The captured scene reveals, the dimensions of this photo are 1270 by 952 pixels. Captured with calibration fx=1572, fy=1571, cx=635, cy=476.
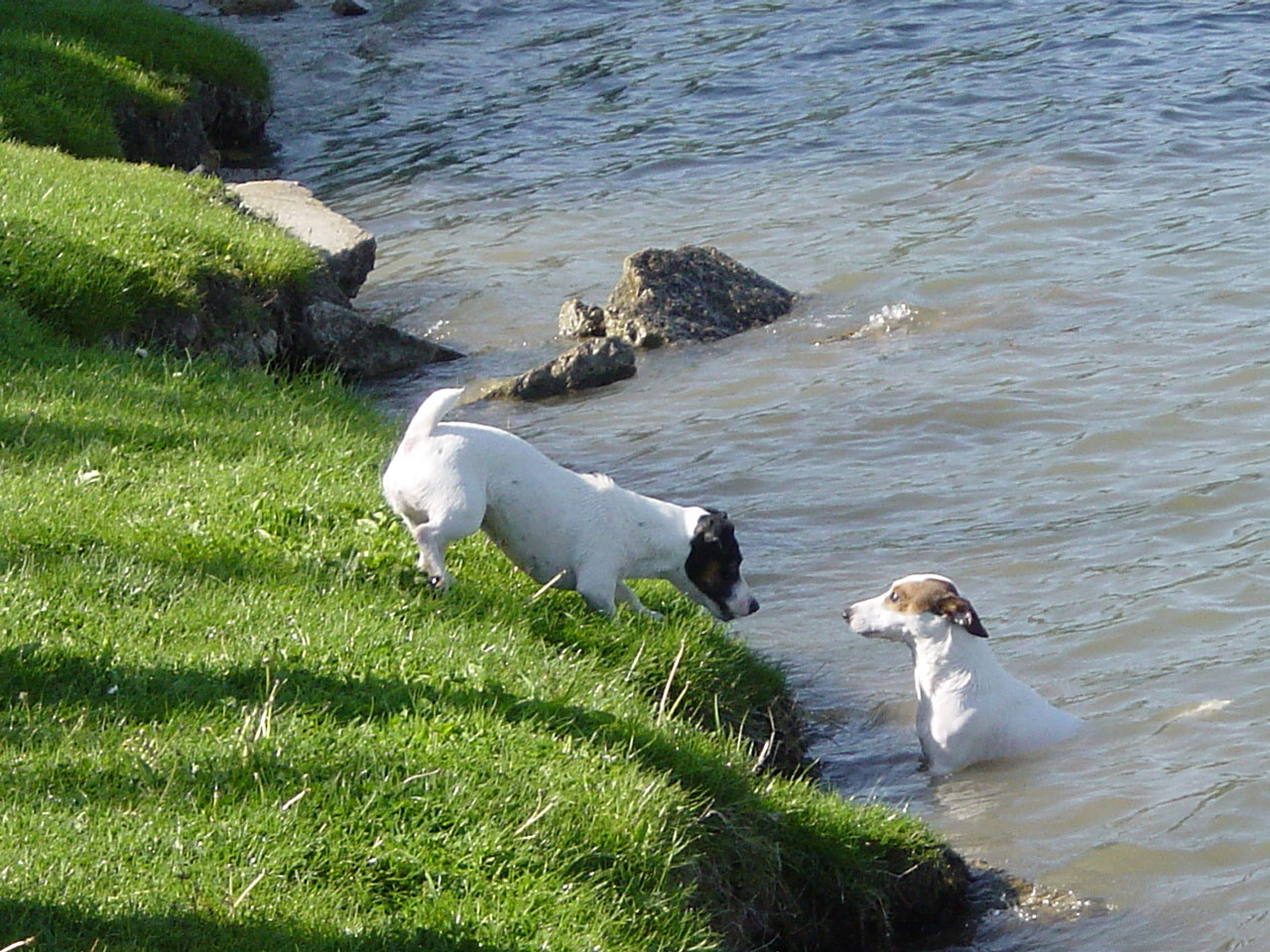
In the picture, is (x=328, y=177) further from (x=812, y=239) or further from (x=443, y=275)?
(x=812, y=239)

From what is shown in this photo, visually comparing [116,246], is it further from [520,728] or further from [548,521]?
[520,728]

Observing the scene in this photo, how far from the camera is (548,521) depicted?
6.27 meters

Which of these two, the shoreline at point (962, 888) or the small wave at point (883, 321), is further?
the small wave at point (883, 321)

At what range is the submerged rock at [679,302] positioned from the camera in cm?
1289

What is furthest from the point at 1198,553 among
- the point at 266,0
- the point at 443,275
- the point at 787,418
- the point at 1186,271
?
the point at 266,0

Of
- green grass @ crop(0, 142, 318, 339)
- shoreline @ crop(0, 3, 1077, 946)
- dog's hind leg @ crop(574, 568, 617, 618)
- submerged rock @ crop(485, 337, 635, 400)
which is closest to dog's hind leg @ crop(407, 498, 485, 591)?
shoreline @ crop(0, 3, 1077, 946)

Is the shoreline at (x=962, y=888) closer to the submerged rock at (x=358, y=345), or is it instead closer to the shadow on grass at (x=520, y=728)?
the shadow on grass at (x=520, y=728)

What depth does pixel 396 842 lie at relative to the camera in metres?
4.28

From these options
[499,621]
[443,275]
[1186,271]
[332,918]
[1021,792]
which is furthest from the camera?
[443,275]

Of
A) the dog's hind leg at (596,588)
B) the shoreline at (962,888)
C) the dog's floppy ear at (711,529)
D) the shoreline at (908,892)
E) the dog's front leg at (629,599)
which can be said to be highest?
the dog's floppy ear at (711,529)

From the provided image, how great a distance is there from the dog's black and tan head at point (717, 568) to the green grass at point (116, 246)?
4170mm

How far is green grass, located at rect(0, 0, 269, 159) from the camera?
13203 mm

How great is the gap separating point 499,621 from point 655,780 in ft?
4.14

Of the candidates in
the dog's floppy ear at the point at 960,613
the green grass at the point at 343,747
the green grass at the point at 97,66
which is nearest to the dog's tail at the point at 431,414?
the green grass at the point at 343,747
